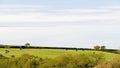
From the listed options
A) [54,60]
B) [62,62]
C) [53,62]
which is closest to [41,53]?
[54,60]

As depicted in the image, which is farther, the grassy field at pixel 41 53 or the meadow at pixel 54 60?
the grassy field at pixel 41 53

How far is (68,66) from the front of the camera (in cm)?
8244

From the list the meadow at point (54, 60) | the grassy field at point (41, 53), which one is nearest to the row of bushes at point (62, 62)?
the meadow at point (54, 60)

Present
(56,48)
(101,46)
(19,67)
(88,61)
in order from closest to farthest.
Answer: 1. (19,67)
2. (88,61)
3. (56,48)
4. (101,46)

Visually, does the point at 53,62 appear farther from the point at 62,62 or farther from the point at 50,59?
the point at 50,59

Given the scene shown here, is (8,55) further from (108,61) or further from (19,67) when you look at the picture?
(108,61)

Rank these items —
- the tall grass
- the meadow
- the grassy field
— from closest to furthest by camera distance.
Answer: the tall grass → the meadow → the grassy field

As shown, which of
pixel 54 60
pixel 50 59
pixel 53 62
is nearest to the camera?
pixel 53 62

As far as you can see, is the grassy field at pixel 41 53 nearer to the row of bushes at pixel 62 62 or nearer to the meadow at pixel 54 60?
the meadow at pixel 54 60

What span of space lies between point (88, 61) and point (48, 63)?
8.55 metres

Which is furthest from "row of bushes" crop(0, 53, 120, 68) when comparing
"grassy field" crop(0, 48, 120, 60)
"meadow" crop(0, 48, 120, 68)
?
"grassy field" crop(0, 48, 120, 60)

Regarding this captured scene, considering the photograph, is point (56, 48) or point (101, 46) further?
point (101, 46)

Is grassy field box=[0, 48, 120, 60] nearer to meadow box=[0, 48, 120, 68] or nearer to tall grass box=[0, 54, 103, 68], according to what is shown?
meadow box=[0, 48, 120, 68]

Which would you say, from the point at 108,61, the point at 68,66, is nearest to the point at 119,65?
the point at 108,61
